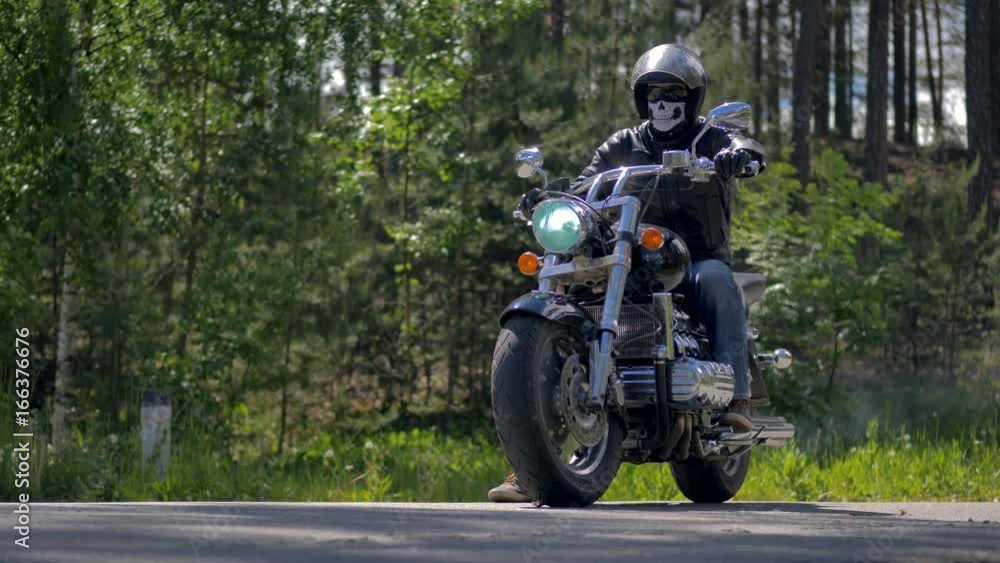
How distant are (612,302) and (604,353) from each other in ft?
0.82

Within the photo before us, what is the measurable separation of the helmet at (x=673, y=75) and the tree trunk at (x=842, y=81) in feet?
91.4

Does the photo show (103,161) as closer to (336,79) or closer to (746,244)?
(336,79)

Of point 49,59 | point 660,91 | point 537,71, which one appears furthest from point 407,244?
point 660,91

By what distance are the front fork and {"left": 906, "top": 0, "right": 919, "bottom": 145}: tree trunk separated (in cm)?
2808

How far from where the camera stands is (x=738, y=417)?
690 cm

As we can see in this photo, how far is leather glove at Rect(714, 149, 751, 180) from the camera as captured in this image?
257 inches

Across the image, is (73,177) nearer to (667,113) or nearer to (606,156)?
(606,156)

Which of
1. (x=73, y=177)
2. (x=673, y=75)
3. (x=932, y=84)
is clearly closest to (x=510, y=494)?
(x=673, y=75)

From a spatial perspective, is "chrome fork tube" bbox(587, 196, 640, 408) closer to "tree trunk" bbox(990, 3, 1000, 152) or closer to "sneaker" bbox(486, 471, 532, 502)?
"sneaker" bbox(486, 471, 532, 502)

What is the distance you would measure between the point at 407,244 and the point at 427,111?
182 centimetres

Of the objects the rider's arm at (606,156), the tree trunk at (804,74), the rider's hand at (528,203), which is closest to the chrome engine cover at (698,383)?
the rider's hand at (528,203)

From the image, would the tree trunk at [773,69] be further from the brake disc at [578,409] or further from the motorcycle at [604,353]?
the brake disc at [578,409]

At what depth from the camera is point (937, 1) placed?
108 ft

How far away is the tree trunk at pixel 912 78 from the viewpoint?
35.3 metres
